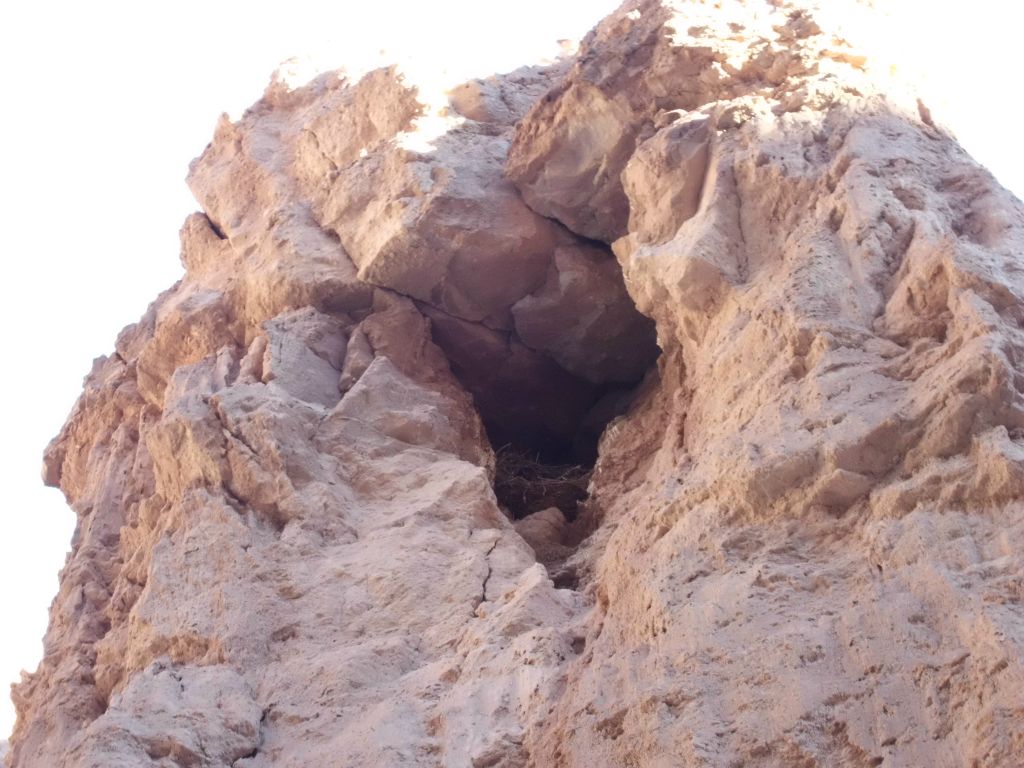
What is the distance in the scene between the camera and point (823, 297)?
5.04 m

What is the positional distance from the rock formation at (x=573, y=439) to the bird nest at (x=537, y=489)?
25mm

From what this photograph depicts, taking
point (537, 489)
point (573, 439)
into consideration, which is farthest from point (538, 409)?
point (537, 489)

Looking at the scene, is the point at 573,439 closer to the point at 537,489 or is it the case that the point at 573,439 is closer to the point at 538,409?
the point at 538,409

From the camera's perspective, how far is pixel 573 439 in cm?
831

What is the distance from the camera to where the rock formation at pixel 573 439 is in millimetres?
3781

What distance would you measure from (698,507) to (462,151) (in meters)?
3.94

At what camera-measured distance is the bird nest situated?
7152mm

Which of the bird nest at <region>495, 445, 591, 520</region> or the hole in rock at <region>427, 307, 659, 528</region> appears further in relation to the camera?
the hole in rock at <region>427, 307, 659, 528</region>

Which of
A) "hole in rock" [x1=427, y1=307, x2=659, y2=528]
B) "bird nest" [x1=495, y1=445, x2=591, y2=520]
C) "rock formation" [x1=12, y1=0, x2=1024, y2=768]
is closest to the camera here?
"rock formation" [x1=12, y1=0, x2=1024, y2=768]

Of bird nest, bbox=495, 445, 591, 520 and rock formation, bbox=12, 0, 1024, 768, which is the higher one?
rock formation, bbox=12, 0, 1024, 768

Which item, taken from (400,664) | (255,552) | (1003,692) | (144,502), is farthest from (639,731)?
(144,502)

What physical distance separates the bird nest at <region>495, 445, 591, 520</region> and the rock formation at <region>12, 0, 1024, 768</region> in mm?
25

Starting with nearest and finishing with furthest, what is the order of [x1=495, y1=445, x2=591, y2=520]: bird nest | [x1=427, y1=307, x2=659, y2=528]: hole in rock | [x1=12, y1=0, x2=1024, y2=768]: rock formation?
[x1=12, y1=0, x2=1024, y2=768]: rock formation, [x1=495, y1=445, x2=591, y2=520]: bird nest, [x1=427, y1=307, x2=659, y2=528]: hole in rock

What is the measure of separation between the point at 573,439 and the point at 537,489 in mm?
1145
